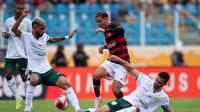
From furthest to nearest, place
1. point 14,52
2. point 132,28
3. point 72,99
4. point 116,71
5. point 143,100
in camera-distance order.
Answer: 1. point 132,28
2. point 14,52
3. point 116,71
4. point 72,99
5. point 143,100

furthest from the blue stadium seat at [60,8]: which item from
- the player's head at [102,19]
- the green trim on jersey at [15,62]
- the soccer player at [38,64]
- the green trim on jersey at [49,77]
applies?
the green trim on jersey at [49,77]

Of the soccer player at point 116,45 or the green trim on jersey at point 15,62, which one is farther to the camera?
the green trim on jersey at point 15,62

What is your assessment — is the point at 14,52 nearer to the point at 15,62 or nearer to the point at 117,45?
the point at 15,62

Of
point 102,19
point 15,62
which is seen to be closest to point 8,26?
point 15,62

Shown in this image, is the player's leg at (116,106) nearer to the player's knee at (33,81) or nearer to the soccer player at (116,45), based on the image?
the player's knee at (33,81)

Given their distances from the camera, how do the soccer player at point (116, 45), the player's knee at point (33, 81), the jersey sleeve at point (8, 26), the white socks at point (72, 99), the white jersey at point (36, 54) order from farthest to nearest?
the jersey sleeve at point (8, 26)
the soccer player at point (116, 45)
the white jersey at point (36, 54)
the player's knee at point (33, 81)
the white socks at point (72, 99)

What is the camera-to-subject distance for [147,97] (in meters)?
13.6

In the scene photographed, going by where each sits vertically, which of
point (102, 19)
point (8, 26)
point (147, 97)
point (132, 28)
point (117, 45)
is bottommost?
point (132, 28)

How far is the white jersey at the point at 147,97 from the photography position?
13.6m

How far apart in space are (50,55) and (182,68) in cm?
627

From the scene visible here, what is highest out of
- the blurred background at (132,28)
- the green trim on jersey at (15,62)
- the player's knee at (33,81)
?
the player's knee at (33,81)

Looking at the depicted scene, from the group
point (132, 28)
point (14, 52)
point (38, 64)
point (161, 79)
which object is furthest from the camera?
point (132, 28)

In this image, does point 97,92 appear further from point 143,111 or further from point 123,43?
point 143,111

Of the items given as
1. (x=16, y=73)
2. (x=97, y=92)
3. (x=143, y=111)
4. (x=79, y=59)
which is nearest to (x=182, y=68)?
(x=79, y=59)
